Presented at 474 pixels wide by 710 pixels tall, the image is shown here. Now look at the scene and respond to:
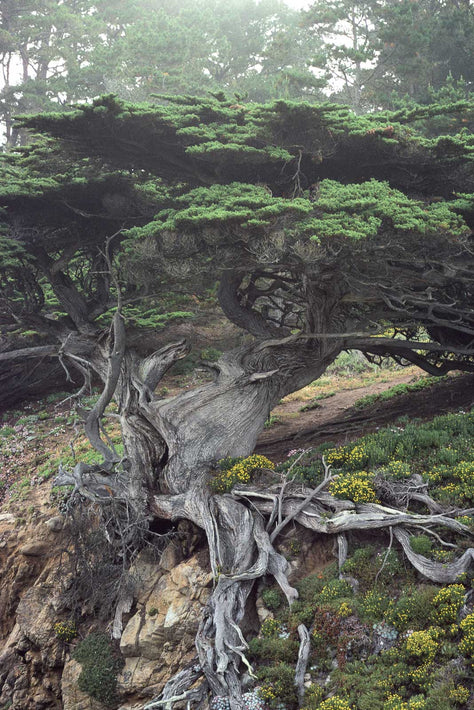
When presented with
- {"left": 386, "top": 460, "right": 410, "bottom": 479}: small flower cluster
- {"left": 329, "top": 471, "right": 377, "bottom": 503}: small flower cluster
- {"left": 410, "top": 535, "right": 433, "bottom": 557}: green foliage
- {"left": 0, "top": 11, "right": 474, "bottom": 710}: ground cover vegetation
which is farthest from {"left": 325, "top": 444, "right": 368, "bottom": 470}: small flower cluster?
{"left": 410, "top": 535, "right": 433, "bottom": 557}: green foliage

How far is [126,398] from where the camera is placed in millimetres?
12414

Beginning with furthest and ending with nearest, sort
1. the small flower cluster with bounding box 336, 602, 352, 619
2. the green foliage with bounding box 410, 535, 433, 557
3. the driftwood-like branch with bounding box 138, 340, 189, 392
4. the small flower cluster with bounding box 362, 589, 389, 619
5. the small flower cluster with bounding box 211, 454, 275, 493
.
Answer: the driftwood-like branch with bounding box 138, 340, 189, 392
the small flower cluster with bounding box 211, 454, 275, 493
the green foliage with bounding box 410, 535, 433, 557
the small flower cluster with bounding box 336, 602, 352, 619
the small flower cluster with bounding box 362, 589, 389, 619

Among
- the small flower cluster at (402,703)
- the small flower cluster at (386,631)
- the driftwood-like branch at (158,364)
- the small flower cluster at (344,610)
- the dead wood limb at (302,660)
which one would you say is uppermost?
the driftwood-like branch at (158,364)

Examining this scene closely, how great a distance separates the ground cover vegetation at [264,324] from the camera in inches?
299

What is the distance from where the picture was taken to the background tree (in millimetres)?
9242

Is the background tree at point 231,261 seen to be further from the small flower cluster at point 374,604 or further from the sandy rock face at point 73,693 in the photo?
the sandy rock face at point 73,693

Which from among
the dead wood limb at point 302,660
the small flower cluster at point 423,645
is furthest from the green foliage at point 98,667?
the small flower cluster at point 423,645

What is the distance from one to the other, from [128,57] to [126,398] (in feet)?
70.1

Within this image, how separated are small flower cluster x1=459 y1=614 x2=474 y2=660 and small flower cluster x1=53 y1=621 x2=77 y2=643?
22.5 feet

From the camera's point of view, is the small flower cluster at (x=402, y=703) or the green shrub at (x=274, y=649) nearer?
the small flower cluster at (x=402, y=703)

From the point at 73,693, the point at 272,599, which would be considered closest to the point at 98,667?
the point at 73,693

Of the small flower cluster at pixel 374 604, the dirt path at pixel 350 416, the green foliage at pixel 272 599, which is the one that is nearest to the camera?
the small flower cluster at pixel 374 604

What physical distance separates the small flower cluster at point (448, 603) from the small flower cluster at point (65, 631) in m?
6.47

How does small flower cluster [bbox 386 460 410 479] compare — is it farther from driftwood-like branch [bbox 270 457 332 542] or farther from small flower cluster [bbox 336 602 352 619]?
small flower cluster [bbox 336 602 352 619]
